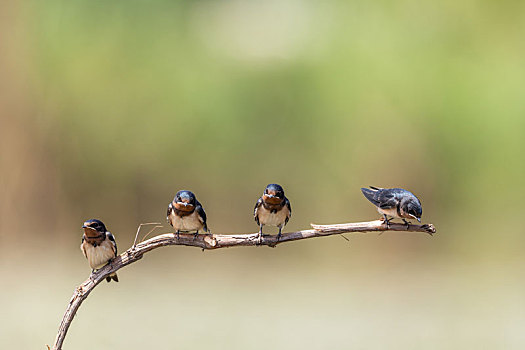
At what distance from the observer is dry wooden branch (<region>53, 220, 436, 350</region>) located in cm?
145

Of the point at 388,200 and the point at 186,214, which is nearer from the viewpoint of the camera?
the point at 388,200

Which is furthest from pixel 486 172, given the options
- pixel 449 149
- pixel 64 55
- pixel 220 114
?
pixel 64 55

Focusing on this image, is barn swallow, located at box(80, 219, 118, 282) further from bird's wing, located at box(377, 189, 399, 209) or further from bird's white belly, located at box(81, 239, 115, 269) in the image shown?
bird's wing, located at box(377, 189, 399, 209)

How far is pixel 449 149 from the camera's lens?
6133 mm

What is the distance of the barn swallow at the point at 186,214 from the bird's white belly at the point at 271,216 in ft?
0.55

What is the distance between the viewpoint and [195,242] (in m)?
1.54

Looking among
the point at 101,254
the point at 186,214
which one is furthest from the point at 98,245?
the point at 186,214

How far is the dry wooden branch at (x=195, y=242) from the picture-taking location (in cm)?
145

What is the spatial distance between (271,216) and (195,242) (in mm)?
462

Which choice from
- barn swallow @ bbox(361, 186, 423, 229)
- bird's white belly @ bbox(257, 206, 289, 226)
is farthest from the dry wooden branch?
bird's white belly @ bbox(257, 206, 289, 226)

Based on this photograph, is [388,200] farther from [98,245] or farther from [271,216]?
[98,245]

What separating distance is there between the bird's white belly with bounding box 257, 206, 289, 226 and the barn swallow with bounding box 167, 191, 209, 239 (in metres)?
0.17

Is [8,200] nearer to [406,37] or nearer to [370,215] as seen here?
[370,215]

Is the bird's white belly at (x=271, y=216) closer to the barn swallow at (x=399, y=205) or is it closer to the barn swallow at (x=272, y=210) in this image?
the barn swallow at (x=272, y=210)
